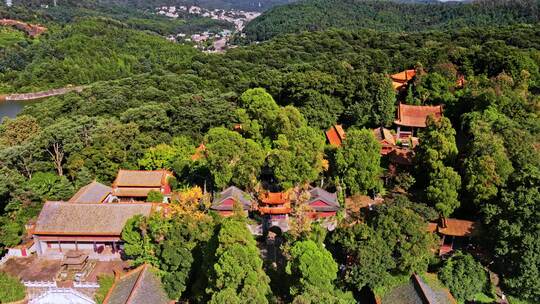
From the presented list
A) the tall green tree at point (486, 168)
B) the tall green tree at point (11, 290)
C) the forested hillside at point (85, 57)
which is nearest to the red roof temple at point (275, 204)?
the tall green tree at point (486, 168)

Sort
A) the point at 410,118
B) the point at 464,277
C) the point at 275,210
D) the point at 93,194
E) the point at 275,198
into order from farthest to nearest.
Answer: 1. the point at 410,118
2. the point at 93,194
3. the point at 275,198
4. the point at 275,210
5. the point at 464,277

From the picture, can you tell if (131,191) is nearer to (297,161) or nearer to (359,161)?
(297,161)

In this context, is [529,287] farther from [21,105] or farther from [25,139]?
[21,105]

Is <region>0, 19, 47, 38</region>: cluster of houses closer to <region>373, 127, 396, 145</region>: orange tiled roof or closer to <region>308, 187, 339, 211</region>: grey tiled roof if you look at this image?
<region>373, 127, 396, 145</region>: orange tiled roof

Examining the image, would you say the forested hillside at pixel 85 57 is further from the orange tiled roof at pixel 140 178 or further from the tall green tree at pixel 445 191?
the tall green tree at pixel 445 191

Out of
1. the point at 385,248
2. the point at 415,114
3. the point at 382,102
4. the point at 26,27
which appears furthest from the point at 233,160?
the point at 26,27
